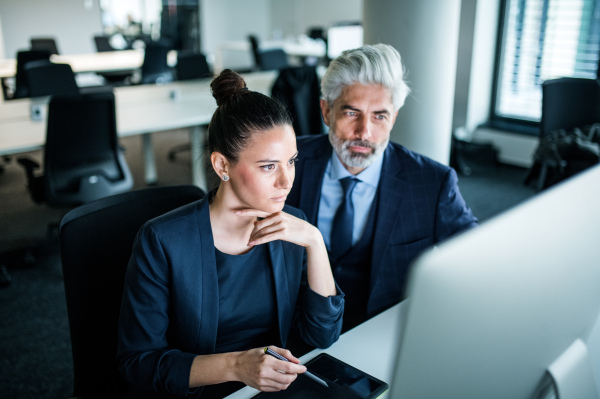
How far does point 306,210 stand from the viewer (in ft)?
5.73

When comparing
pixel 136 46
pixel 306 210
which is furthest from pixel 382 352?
pixel 136 46

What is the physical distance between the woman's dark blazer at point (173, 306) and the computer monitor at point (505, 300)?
62 centimetres

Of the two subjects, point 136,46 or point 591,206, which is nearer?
point 591,206

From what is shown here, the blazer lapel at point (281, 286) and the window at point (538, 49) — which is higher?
the window at point (538, 49)

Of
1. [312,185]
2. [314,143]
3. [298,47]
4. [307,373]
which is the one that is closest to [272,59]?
[298,47]

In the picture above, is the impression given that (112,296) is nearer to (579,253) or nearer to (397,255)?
(397,255)

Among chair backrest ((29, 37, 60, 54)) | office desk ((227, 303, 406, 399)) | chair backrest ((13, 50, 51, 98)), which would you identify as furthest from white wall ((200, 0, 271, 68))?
office desk ((227, 303, 406, 399))

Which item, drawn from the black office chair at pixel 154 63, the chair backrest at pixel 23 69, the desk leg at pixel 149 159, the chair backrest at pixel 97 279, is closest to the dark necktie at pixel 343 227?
the chair backrest at pixel 97 279

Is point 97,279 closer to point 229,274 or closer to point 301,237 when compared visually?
point 229,274

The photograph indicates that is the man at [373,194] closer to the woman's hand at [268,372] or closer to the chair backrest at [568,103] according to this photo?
the woman's hand at [268,372]

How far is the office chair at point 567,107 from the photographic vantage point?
3.28 meters

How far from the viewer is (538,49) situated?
16.7 feet

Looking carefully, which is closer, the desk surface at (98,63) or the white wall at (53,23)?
the desk surface at (98,63)

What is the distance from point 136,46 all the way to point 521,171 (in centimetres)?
756
